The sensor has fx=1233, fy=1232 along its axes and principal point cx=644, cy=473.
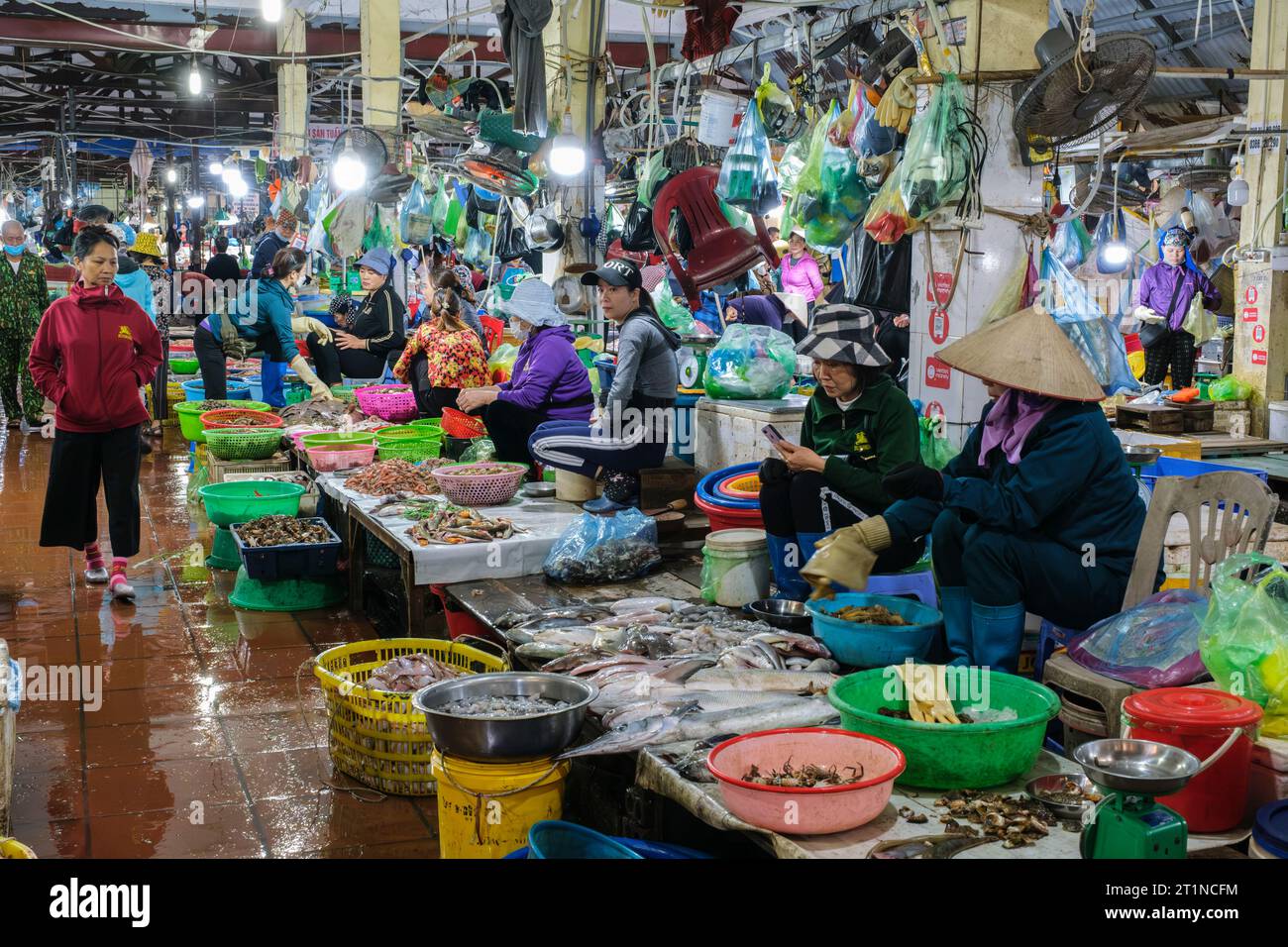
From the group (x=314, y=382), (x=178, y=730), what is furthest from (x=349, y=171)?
(x=178, y=730)

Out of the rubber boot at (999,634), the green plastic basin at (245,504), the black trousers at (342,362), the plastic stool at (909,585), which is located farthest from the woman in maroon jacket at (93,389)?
the rubber boot at (999,634)

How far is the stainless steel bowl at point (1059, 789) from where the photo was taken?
2.73 m

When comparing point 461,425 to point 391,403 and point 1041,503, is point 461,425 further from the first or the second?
point 1041,503

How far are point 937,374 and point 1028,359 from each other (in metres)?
1.45

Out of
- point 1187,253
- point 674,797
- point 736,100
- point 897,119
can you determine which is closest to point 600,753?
point 674,797

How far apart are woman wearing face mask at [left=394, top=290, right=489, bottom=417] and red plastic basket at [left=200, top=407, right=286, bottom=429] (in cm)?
98

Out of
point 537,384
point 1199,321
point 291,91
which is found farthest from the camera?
point 291,91

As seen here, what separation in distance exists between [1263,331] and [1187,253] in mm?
3155

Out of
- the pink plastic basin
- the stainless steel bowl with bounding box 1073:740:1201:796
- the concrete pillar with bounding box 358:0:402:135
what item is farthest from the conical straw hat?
the concrete pillar with bounding box 358:0:402:135

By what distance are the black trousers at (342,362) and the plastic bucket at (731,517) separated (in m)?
5.82

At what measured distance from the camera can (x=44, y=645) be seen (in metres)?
5.61

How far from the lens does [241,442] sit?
307 inches

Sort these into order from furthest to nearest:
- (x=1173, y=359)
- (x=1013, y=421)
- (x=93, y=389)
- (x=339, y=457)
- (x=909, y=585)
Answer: (x=1173, y=359) < (x=339, y=457) < (x=93, y=389) < (x=909, y=585) < (x=1013, y=421)

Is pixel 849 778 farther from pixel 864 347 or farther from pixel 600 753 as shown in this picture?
pixel 864 347
